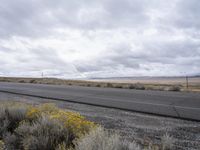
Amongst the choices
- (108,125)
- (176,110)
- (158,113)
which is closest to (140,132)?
(108,125)

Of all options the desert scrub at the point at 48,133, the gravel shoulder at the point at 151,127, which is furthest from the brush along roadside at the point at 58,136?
the gravel shoulder at the point at 151,127

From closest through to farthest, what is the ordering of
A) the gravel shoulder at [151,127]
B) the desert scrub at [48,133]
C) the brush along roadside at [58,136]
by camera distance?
the brush along roadside at [58,136], the desert scrub at [48,133], the gravel shoulder at [151,127]

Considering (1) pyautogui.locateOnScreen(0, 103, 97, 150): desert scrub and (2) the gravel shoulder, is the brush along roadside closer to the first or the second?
(1) pyautogui.locateOnScreen(0, 103, 97, 150): desert scrub

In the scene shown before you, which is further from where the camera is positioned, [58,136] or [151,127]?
[151,127]

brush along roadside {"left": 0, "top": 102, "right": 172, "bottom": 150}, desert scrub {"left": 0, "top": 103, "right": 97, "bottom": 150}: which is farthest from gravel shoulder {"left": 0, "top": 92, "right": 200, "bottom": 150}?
desert scrub {"left": 0, "top": 103, "right": 97, "bottom": 150}

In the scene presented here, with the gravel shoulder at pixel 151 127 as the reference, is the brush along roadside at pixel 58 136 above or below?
above

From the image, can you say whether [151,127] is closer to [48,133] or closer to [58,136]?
[58,136]

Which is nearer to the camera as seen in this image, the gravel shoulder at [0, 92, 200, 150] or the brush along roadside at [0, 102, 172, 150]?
the brush along roadside at [0, 102, 172, 150]

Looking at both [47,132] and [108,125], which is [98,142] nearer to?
[47,132]

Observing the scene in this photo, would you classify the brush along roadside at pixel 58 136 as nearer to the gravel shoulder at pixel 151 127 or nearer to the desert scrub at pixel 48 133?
the desert scrub at pixel 48 133

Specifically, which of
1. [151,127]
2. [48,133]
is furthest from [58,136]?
[151,127]

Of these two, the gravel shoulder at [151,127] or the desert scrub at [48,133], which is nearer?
the desert scrub at [48,133]

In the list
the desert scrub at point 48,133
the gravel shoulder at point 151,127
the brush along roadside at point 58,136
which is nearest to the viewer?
the brush along roadside at point 58,136

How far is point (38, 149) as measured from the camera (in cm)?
523
